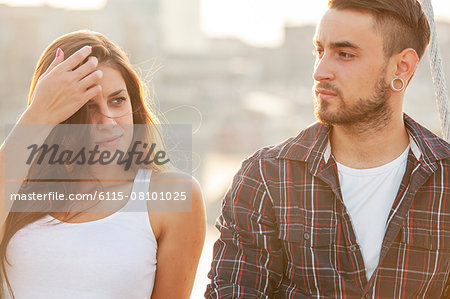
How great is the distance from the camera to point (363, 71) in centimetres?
180

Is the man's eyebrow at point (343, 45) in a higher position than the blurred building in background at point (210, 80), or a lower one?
lower

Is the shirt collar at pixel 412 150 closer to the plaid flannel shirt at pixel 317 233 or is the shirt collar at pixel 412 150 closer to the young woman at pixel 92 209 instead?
the plaid flannel shirt at pixel 317 233

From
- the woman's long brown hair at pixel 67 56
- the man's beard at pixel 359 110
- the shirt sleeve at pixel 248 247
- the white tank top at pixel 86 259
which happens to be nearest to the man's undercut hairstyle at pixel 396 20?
the man's beard at pixel 359 110

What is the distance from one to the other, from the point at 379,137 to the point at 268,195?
400mm

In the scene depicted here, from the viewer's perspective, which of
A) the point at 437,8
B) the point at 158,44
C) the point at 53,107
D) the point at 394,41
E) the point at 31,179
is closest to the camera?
the point at 53,107

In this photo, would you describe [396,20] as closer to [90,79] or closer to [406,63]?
[406,63]

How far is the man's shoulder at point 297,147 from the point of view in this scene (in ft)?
6.12

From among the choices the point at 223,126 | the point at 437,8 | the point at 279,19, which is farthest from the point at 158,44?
the point at 437,8

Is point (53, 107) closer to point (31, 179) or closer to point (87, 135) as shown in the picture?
point (87, 135)

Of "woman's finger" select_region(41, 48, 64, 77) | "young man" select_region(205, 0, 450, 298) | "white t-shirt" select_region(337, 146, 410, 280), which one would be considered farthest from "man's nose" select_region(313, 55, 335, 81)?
"woman's finger" select_region(41, 48, 64, 77)

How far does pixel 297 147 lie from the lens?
1.89 meters

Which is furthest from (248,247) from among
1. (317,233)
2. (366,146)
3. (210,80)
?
(210,80)

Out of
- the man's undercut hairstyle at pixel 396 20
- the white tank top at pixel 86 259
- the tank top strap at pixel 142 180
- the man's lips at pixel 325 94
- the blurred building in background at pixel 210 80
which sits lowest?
the white tank top at pixel 86 259

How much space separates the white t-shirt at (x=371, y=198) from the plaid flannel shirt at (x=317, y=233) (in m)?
0.04
